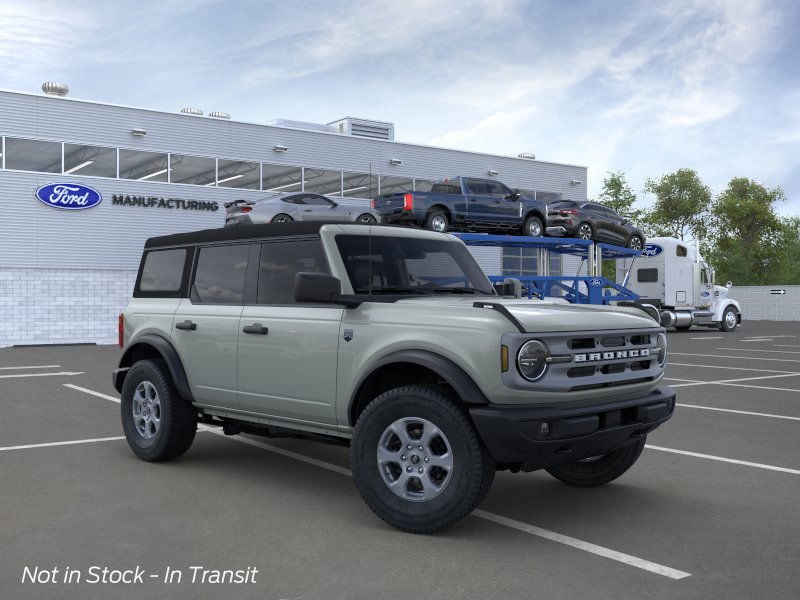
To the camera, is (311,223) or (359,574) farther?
(311,223)

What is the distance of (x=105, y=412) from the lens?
9.98m

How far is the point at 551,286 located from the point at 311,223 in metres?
20.0

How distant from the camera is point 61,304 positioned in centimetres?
2700

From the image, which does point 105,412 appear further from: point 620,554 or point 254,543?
point 620,554

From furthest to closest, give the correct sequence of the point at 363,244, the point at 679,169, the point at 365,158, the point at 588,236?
the point at 679,169 < the point at 365,158 < the point at 588,236 < the point at 363,244

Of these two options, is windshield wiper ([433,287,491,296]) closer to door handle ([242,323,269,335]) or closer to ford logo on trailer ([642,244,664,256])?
door handle ([242,323,269,335])

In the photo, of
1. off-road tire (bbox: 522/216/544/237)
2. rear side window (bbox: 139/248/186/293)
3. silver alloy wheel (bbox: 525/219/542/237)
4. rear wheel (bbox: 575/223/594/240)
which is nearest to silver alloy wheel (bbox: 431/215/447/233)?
off-road tire (bbox: 522/216/544/237)

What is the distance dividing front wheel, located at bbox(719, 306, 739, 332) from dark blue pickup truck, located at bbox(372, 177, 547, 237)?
43.6ft

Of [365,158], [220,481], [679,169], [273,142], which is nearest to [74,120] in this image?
[273,142]

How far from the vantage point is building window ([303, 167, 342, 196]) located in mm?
31766

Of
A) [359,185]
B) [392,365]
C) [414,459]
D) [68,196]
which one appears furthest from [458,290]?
[359,185]

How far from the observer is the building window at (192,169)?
28891 mm

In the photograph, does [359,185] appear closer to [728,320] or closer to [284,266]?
[728,320]

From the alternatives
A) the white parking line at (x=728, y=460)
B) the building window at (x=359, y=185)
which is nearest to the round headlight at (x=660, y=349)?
the white parking line at (x=728, y=460)
